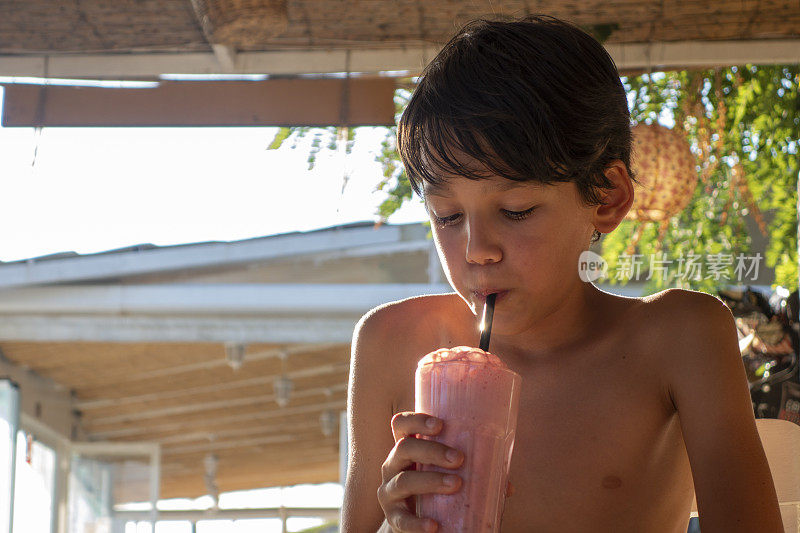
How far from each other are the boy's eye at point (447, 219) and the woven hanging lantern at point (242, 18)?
76.2 inches

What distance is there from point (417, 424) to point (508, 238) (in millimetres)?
305

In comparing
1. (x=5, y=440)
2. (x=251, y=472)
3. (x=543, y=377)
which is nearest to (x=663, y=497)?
(x=543, y=377)

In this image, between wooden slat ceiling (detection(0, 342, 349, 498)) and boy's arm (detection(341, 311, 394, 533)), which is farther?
wooden slat ceiling (detection(0, 342, 349, 498))

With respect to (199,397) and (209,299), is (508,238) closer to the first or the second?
(209,299)

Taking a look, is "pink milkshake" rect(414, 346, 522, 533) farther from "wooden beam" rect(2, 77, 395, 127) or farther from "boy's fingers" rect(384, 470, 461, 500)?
"wooden beam" rect(2, 77, 395, 127)

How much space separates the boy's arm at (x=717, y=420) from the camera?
132 cm

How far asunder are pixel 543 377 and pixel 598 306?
0.17 meters

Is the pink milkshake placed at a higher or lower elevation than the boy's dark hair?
lower

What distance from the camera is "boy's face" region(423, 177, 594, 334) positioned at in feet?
4.22

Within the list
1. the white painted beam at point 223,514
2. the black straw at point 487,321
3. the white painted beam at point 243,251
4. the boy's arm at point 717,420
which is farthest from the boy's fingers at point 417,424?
the white painted beam at point 223,514

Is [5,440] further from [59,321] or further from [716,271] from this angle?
[716,271]

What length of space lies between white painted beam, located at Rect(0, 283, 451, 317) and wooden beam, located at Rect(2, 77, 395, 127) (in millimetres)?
2917

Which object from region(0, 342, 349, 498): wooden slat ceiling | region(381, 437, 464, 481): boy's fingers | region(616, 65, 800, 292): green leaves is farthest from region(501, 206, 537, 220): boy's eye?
region(0, 342, 349, 498): wooden slat ceiling

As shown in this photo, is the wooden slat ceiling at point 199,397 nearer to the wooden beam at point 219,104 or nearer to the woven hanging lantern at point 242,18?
the wooden beam at point 219,104
